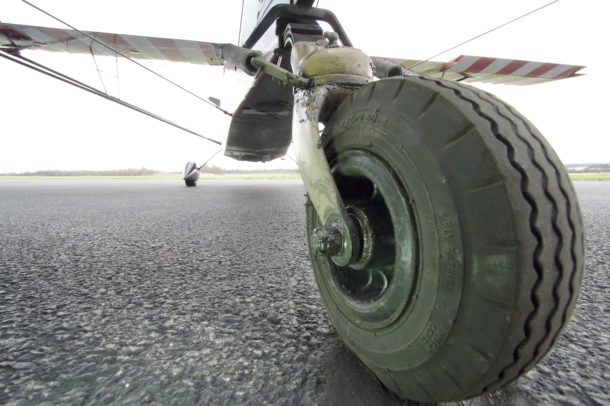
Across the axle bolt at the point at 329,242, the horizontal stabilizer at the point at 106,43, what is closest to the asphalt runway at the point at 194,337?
the axle bolt at the point at 329,242

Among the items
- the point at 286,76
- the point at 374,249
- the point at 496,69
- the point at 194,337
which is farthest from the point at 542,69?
the point at 194,337

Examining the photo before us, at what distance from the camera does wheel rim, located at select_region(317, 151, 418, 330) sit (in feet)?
1.87

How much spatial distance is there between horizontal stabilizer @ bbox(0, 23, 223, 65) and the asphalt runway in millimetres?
3073

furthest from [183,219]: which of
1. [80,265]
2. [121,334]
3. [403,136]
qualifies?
[403,136]

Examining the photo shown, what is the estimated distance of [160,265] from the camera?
150 centimetres

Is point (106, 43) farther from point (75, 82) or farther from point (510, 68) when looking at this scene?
point (510, 68)

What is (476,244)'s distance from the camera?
452 millimetres

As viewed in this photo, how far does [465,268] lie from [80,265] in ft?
5.49

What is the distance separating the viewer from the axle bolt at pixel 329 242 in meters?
0.73

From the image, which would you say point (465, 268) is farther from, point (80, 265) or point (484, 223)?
point (80, 265)

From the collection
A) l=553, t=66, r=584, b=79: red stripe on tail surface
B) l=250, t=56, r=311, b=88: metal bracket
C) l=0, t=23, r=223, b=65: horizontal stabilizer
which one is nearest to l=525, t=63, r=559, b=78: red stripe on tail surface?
l=553, t=66, r=584, b=79: red stripe on tail surface

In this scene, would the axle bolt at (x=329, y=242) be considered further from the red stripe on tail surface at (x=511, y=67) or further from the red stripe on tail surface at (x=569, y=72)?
the red stripe on tail surface at (x=569, y=72)

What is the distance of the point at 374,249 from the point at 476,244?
29 cm

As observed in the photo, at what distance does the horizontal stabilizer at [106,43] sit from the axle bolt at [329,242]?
359 centimetres
